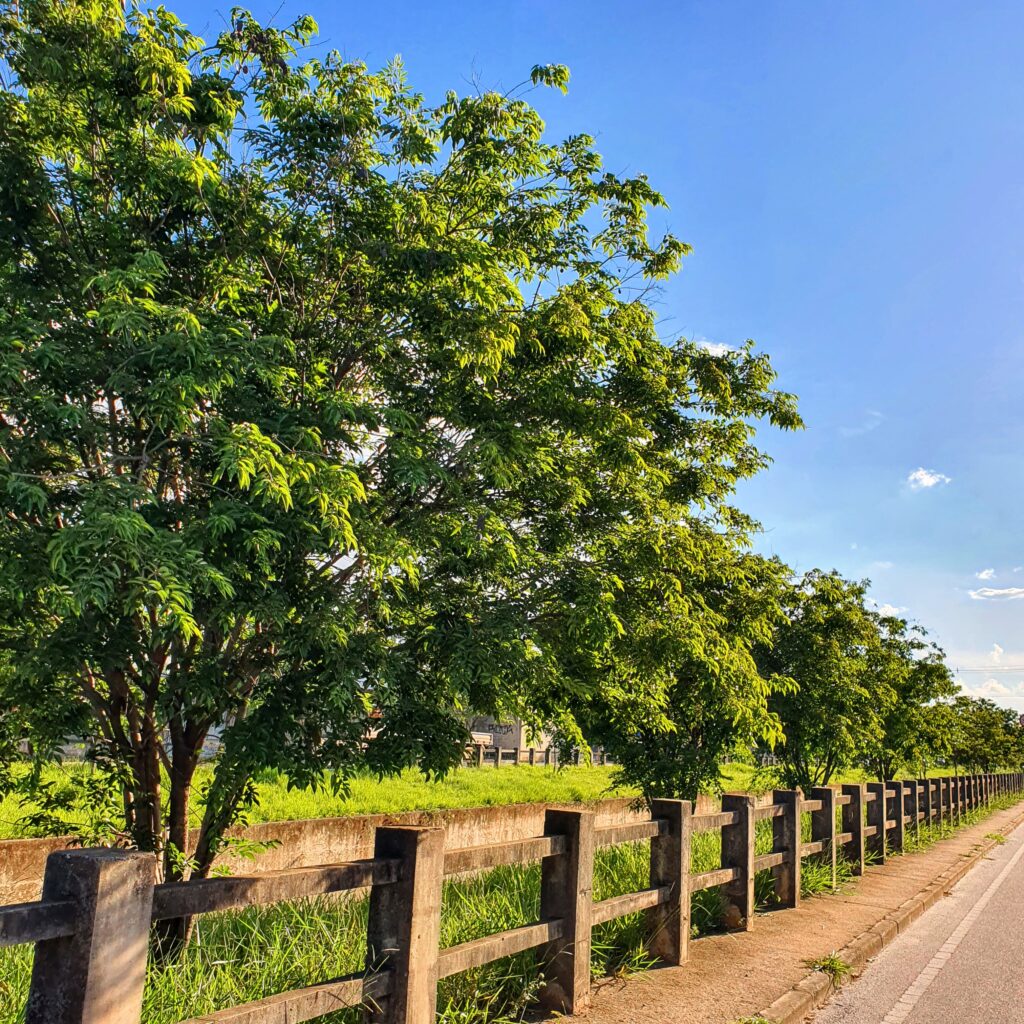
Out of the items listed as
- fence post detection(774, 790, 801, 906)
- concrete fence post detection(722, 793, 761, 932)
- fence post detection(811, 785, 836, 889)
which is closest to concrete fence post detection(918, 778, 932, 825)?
fence post detection(811, 785, 836, 889)

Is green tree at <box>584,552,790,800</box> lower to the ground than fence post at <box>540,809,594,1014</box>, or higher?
higher

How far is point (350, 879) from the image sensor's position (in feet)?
13.4

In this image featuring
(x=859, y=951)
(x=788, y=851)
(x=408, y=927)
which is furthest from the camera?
(x=788, y=851)

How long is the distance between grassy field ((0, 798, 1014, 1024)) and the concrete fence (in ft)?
0.84

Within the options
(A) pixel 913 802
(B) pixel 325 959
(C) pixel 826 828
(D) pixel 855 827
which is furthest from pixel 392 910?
(A) pixel 913 802

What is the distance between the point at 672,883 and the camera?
23.0 feet

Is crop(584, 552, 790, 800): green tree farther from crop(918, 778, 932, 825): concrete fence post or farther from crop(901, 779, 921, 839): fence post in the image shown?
crop(918, 778, 932, 825): concrete fence post

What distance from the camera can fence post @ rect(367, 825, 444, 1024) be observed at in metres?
4.30

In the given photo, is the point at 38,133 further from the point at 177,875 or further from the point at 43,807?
the point at 177,875

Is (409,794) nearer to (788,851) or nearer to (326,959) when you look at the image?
(788,851)

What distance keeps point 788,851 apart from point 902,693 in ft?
48.2

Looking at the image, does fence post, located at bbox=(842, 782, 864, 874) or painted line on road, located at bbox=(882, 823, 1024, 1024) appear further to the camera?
fence post, located at bbox=(842, 782, 864, 874)

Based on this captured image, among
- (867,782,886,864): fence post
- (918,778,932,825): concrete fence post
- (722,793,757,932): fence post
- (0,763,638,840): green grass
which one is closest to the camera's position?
(722,793,757,932): fence post

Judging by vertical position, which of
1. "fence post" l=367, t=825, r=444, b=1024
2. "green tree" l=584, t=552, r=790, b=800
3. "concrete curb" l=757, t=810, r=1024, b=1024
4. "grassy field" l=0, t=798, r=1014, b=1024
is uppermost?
"green tree" l=584, t=552, r=790, b=800
